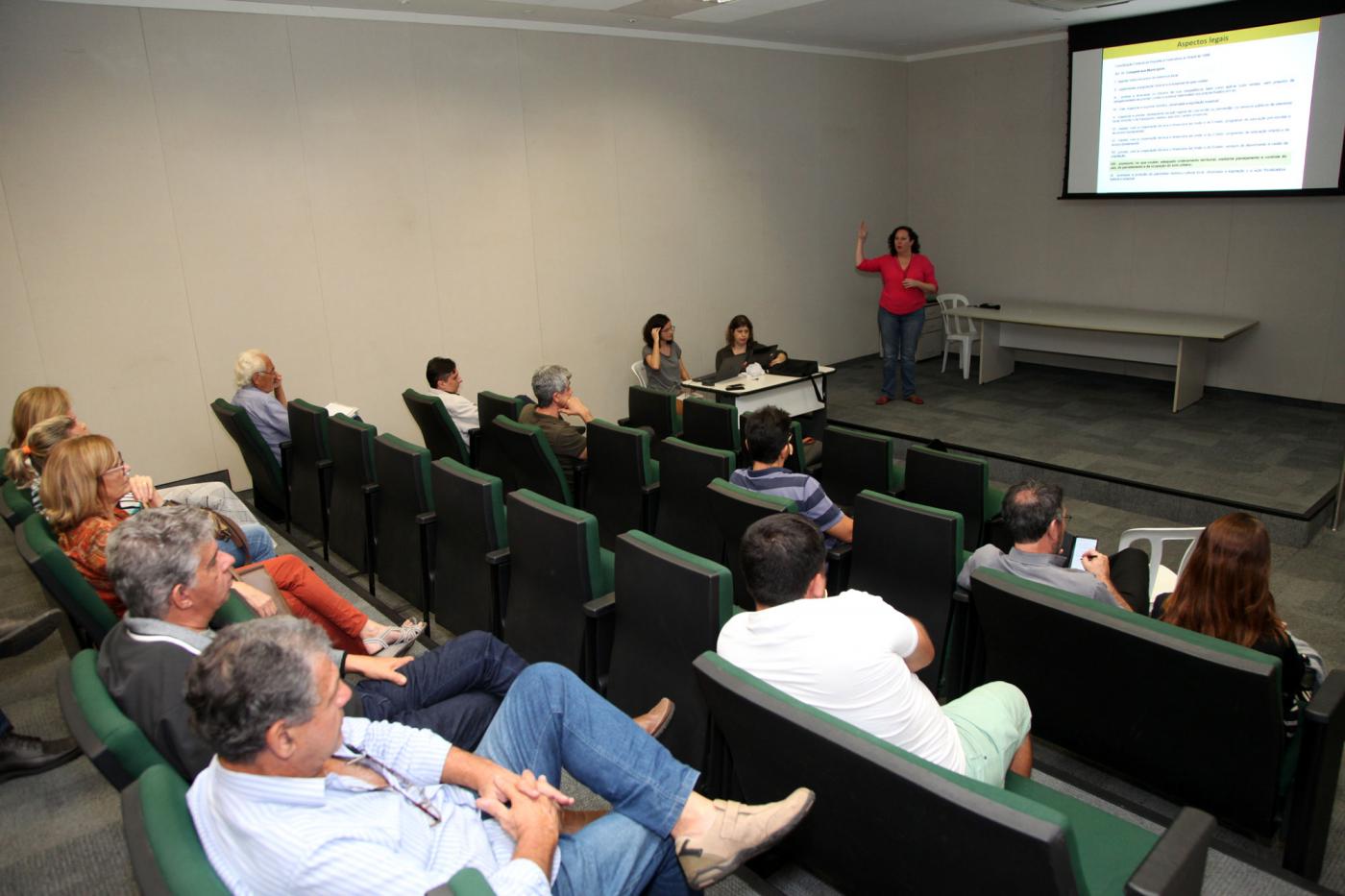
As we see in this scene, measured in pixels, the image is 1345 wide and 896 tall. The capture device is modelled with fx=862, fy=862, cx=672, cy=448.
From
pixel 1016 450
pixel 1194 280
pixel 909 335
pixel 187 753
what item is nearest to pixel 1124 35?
pixel 1194 280

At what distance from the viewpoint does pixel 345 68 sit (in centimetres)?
607

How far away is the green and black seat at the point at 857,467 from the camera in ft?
14.0

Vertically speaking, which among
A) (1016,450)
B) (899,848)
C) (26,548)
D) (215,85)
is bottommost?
(1016,450)

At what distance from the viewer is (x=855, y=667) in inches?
73.2

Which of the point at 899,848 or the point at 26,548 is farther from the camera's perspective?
the point at 26,548

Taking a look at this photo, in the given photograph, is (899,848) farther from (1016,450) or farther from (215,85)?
(215,85)

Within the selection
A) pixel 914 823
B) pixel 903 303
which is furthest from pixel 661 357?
pixel 914 823

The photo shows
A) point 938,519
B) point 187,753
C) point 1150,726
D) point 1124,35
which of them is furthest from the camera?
point 1124,35

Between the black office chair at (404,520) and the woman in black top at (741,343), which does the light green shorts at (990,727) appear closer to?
the black office chair at (404,520)

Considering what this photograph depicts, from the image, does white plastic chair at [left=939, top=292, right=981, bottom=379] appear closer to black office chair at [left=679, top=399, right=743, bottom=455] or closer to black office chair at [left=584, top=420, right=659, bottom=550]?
black office chair at [left=679, top=399, right=743, bottom=455]

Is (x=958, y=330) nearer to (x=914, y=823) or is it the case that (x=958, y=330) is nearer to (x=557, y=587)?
(x=557, y=587)

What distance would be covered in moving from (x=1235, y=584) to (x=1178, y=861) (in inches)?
45.5

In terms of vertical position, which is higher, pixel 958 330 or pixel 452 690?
pixel 958 330

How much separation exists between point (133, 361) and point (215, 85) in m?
1.86
